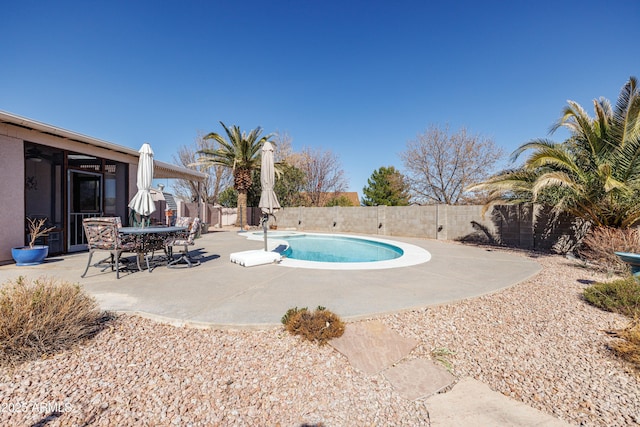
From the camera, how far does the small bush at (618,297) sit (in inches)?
143

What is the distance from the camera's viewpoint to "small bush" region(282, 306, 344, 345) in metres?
2.84

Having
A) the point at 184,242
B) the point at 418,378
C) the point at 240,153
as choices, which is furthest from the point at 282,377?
the point at 240,153

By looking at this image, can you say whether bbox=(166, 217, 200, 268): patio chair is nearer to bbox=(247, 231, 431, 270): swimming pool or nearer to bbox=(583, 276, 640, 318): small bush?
bbox=(247, 231, 431, 270): swimming pool

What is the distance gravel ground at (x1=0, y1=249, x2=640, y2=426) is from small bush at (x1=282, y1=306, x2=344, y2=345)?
11cm

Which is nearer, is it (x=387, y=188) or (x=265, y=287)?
(x=265, y=287)

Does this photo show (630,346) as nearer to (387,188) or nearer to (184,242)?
(184,242)

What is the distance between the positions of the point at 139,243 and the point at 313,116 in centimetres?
1884

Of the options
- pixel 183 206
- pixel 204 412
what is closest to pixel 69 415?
pixel 204 412

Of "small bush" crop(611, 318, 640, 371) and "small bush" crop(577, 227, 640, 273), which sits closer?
"small bush" crop(611, 318, 640, 371)

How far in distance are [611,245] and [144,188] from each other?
1155 cm

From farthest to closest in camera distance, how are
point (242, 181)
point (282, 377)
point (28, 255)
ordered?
point (242, 181)
point (28, 255)
point (282, 377)

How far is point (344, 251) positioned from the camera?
10.3 meters

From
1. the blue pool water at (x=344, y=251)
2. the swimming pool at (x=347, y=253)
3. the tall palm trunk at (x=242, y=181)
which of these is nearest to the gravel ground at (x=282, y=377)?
the swimming pool at (x=347, y=253)

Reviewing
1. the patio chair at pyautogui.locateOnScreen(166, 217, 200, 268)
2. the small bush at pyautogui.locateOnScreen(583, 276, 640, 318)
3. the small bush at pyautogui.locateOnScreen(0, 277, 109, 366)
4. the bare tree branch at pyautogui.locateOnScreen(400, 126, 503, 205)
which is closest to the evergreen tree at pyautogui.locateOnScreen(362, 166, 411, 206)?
the bare tree branch at pyautogui.locateOnScreen(400, 126, 503, 205)
